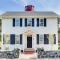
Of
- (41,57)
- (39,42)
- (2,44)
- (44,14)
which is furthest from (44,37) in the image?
(41,57)

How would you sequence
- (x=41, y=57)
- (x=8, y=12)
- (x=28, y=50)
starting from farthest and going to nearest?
1. (x=8, y=12)
2. (x=28, y=50)
3. (x=41, y=57)

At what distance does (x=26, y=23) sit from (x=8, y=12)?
443 cm

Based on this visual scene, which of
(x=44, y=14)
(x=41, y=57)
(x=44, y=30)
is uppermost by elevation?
(x=44, y=14)

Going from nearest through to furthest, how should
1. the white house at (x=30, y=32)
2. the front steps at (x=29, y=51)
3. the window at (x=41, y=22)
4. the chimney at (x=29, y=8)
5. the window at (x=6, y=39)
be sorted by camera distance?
the front steps at (x=29, y=51)
the white house at (x=30, y=32)
the window at (x=6, y=39)
the window at (x=41, y=22)
the chimney at (x=29, y=8)

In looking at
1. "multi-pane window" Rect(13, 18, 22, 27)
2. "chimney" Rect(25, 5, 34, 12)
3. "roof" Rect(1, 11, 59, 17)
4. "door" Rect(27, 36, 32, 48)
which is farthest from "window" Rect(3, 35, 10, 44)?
"chimney" Rect(25, 5, 34, 12)

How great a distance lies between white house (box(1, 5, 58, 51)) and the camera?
121 ft

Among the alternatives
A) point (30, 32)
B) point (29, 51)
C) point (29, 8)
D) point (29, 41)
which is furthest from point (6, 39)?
point (29, 8)

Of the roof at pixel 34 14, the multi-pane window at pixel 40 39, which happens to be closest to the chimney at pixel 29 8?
the roof at pixel 34 14

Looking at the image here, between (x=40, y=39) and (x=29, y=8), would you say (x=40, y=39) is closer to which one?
(x=40, y=39)

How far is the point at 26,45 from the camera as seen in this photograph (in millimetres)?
37250

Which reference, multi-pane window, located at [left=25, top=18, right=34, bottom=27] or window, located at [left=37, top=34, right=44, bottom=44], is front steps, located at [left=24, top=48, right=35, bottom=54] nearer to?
window, located at [left=37, top=34, right=44, bottom=44]

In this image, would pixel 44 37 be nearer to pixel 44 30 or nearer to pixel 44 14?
pixel 44 30

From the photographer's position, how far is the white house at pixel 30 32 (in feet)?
121

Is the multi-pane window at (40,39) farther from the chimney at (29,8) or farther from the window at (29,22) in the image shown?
the chimney at (29,8)
